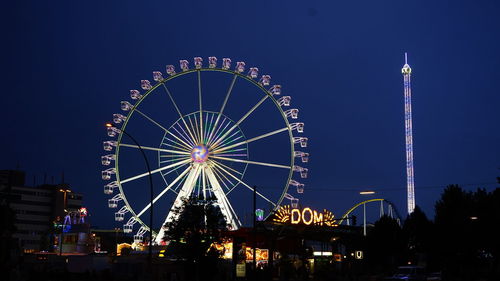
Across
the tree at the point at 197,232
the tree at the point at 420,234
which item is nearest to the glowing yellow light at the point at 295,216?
the tree at the point at 420,234

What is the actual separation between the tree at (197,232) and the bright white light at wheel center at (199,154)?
8286 millimetres

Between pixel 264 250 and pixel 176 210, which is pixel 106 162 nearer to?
pixel 176 210

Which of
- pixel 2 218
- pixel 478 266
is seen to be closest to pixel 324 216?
pixel 478 266

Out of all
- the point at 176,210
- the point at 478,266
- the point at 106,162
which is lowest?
the point at 478,266

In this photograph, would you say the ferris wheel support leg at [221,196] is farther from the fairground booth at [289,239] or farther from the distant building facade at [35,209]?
the distant building facade at [35,209]

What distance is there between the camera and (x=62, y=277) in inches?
1396

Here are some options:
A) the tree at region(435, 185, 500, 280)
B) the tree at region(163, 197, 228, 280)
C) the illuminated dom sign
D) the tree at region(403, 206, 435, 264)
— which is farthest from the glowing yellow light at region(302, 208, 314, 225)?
the tree at region(163, 197, 228, 280)

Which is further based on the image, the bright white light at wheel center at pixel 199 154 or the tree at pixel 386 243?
the tree at pixel 386 243

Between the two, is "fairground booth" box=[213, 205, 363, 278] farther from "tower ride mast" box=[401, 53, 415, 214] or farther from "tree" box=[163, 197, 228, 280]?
"tree" box=[163, 197, 228, 280]

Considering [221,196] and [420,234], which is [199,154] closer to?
[221,196]

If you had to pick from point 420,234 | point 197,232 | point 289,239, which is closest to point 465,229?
point 420,234

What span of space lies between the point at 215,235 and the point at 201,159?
11.0 metres

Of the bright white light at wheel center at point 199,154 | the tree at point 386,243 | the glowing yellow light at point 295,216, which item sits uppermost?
the bright white light at wheel center at point 199,154

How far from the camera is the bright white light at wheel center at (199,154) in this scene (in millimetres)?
51750
